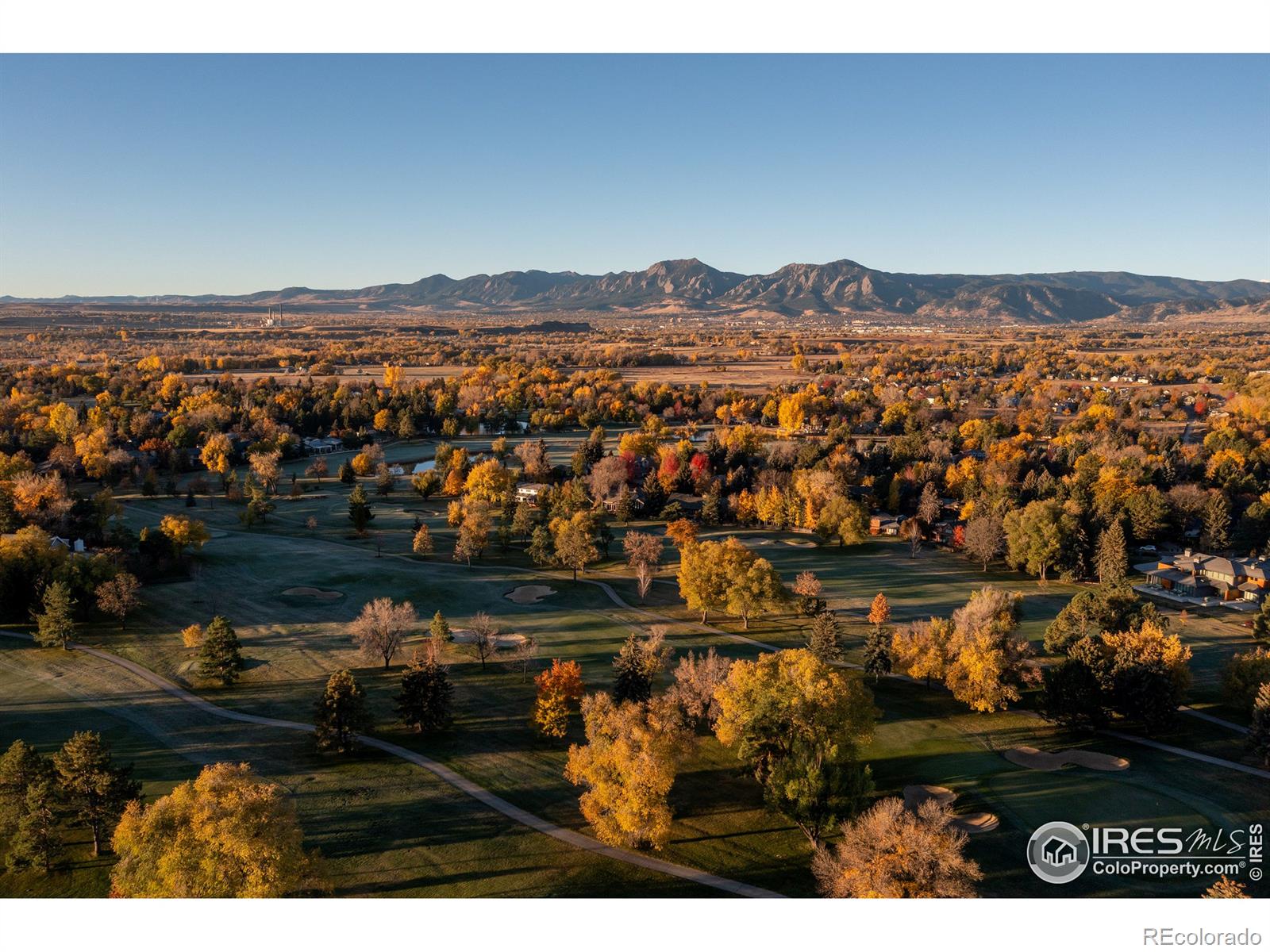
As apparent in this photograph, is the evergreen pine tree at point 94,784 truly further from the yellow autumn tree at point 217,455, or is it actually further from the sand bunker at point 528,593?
the yellow autumn tree at point 217,455

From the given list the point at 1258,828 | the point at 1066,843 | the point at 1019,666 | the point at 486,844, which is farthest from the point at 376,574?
the point at 1258,828

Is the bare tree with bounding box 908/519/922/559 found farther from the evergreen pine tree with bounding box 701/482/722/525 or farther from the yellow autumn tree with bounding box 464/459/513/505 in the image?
the yellow autumn tree with bounding box 464/459/513/505

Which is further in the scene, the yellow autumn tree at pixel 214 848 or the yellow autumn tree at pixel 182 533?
the yellow autumn tree at pixel 182 533

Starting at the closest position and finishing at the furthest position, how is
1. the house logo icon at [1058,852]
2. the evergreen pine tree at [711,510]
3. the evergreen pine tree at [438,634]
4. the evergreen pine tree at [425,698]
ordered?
1. the house logo icon at [1058,852]
2. the evergreen pine tree at [425,698]
3. the evergreen pine tree at [438,634]
4. the evergreen pine tree at [711,510]

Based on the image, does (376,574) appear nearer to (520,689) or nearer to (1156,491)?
(520,689)

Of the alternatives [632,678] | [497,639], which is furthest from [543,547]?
[632,678]
